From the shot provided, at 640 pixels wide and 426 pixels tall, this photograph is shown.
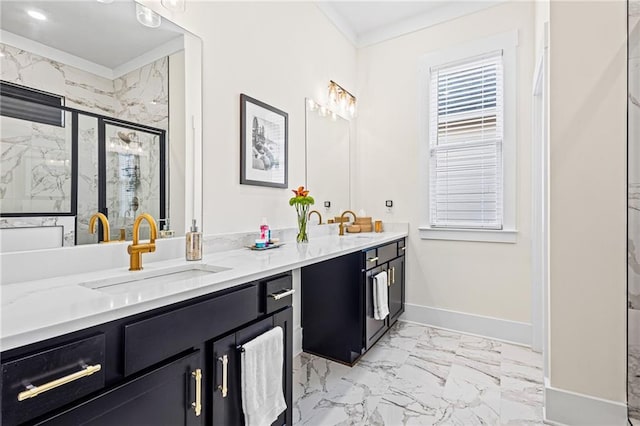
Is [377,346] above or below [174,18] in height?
below

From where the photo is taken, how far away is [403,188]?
3.30 metres

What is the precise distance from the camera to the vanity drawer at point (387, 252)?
2.56 meters

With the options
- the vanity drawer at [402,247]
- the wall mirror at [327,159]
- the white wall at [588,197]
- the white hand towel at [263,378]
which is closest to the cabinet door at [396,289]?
the vanity drawer at [402,247]

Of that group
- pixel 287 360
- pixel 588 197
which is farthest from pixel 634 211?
pixel 287 360

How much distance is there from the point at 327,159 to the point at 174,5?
1762 mm

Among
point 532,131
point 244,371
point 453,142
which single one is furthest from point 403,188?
point 244,371

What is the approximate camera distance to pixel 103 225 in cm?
137

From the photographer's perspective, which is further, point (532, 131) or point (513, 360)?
point (532, 131)

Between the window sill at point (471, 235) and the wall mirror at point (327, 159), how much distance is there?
89cm

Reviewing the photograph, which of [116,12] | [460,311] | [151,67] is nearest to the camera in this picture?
[116,12]

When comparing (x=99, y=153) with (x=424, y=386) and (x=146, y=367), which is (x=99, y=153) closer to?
(x=146, y=367)

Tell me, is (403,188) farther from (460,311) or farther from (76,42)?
(76,42)

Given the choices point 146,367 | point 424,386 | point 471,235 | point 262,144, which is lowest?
point 424,386

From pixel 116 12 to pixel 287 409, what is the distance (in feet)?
6.61
